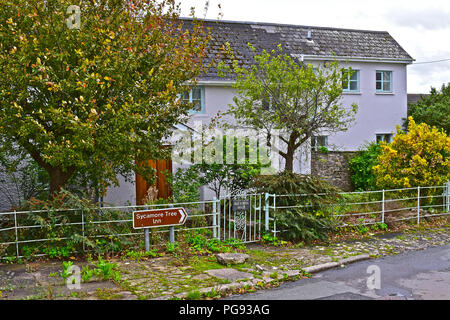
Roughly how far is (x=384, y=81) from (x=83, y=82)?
16.0 meters

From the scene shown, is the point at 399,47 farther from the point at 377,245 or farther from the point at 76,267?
the point at 76,267

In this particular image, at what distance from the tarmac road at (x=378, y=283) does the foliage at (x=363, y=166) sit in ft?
29.6

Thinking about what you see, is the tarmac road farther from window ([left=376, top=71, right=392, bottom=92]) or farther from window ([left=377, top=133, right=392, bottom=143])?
window ([left=376, top=71, right=392, bottom=92])

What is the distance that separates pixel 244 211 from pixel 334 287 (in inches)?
134

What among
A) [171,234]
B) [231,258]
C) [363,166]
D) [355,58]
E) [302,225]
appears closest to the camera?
[231,258]

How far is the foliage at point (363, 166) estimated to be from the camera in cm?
1798

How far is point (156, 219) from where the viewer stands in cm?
886

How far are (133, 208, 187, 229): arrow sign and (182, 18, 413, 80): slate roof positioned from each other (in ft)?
25.4

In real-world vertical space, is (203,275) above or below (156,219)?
below

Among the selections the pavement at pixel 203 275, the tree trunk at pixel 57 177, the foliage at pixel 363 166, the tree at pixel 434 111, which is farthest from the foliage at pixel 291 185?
the tree at pixel 434 111

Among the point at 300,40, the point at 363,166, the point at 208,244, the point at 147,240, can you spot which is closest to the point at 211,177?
the point at 208,244

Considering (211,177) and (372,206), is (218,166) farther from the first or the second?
(372,206)

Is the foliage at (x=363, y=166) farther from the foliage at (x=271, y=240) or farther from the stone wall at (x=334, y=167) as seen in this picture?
the foliage at (x=271, y=240)

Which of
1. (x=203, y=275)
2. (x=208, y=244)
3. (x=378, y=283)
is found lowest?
(x=378, y=283)
